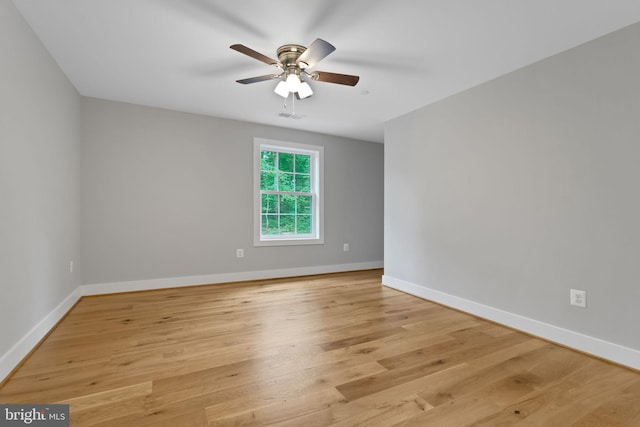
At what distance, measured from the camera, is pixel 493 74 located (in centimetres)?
276

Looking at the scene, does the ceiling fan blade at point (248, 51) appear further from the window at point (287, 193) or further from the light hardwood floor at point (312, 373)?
the window at point (287, 193)

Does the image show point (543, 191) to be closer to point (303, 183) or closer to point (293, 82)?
point (293, 82)

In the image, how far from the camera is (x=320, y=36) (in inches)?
88.9

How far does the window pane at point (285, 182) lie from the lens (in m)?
4.74

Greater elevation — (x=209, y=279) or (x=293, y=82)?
(x=293, y=82)

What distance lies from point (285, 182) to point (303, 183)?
12.6 inches

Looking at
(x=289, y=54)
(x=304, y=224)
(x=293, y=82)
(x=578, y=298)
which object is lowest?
(x=578, y=298)

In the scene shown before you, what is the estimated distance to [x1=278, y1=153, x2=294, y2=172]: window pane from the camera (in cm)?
476

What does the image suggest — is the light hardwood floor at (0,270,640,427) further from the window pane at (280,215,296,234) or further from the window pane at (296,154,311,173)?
the window pane at (296,154,311,173)

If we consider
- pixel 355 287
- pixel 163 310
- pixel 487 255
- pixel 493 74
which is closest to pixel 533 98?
pixel 493 74

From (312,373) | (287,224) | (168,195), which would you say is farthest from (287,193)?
(312,373)

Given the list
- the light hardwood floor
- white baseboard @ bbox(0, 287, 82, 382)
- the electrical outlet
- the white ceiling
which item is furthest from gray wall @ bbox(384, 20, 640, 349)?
white baseboard @ bbox(0, 287, 82, 382)

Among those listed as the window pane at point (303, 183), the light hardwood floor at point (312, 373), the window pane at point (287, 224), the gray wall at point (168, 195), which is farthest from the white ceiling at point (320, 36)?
the light hardwood floor at point (312, 373)

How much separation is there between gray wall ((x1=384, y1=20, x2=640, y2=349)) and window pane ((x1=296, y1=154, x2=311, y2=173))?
191 centimetres
